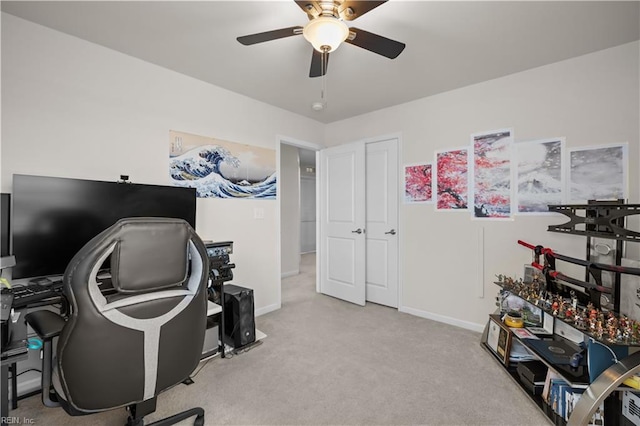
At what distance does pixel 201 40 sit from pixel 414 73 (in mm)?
1872

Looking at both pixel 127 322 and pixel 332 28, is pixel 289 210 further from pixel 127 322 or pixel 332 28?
pixel 127 322

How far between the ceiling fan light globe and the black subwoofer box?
6.80 feet

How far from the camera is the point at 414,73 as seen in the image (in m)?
2.68

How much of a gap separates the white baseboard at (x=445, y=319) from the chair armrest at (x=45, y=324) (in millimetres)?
3178

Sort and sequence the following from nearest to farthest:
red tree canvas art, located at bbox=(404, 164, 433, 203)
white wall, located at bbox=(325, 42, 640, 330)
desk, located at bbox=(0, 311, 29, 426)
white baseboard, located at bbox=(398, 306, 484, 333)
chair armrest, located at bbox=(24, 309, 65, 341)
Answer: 1. desk, located at bbox=(0, 311, 29, 426)
2. chair armrest, located at bbox=(24, 309, 65, 341)
3. white wall, located at bbox=(325, 42, 640, 330)
4. white baseboard, located at bbox=(398, 306, 484, 333)
5. red tree canvas art, located at bbox=(404, 164, 433, 203)

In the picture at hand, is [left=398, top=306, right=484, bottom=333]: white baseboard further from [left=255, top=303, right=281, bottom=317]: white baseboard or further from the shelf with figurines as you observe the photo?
[left=255, top=303, right=281, bottom=317]: white baseboard

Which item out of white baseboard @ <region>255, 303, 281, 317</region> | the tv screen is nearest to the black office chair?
the tv screen

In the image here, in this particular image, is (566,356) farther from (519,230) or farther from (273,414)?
(273,414)

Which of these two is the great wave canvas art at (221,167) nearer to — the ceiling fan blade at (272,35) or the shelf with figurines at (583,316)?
the ceiling fan blade at (272,35)

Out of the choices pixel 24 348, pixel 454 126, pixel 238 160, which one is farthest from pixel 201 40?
pixel 454 126

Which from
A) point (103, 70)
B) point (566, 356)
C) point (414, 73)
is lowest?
point (566, 356)

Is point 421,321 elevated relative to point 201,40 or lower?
lower

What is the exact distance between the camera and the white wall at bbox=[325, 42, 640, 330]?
2278 millimetres

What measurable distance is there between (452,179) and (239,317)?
2581 millimetres
